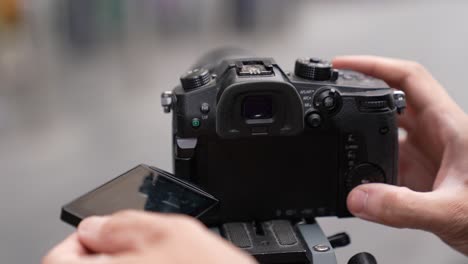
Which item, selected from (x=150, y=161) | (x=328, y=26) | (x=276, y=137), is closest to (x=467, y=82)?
(x=328, y=26)

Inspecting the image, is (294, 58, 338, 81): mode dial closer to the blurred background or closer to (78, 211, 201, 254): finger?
(78, 211, 201, 254): finger

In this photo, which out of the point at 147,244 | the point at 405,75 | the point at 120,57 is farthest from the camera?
the point at 120,57

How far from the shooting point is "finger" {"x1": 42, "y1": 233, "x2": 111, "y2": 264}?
48cm

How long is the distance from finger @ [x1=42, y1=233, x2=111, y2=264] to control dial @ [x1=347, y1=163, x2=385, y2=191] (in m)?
0.36

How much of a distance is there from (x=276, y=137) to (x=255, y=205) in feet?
0.29

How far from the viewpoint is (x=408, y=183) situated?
98 centimetres

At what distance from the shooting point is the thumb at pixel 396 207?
2.35 ft

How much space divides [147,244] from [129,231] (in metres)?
0.03

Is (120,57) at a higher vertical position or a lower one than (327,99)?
lower

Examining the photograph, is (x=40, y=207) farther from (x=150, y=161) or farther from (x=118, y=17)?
(x=118, y=17)

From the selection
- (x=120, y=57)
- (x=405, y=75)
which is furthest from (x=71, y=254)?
(x=120, y=57)

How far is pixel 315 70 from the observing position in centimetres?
73

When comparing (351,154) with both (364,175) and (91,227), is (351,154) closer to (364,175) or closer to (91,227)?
(364,175)

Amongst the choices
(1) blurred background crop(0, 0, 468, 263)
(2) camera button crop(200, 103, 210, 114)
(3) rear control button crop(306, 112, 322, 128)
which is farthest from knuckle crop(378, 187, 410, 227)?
(1) blurred background crop(0, 0, 468, 263)
